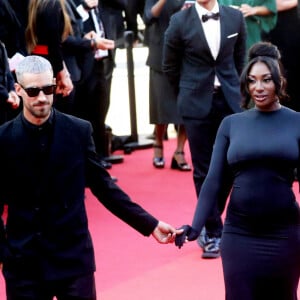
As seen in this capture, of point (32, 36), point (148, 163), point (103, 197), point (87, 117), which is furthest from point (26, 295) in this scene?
point (148, 163)

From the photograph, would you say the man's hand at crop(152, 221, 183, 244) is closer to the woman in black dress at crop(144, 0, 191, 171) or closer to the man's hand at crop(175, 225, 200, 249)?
the man's hand at crop(175, 225, 200, 249)

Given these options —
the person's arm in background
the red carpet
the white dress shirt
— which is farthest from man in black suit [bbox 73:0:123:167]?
the white dress shirt

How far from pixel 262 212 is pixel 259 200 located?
0.21ft

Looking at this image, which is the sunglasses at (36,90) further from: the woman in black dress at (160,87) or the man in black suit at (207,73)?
the woman in black dress at (160,87)

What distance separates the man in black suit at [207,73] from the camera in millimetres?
7621

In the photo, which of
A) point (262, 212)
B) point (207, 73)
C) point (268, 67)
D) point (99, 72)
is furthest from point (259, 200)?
point (99, 72)

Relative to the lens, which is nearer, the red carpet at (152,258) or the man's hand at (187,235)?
the man's hand at (187,235)

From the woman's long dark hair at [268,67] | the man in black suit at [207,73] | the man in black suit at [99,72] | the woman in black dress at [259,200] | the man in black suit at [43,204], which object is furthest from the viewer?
the man in black suit at [99,72]

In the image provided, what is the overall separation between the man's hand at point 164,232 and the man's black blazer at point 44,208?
0.43 m

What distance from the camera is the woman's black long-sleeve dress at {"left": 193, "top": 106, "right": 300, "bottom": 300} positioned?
16.5ft

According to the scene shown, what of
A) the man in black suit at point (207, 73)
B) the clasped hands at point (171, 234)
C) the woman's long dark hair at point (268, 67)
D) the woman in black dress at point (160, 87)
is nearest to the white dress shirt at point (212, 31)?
the man in black suit at point (207, 73)

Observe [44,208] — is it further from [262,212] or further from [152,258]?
[152,258]

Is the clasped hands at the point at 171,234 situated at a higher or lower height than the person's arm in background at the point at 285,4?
lower

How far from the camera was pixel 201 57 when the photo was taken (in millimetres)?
7672
